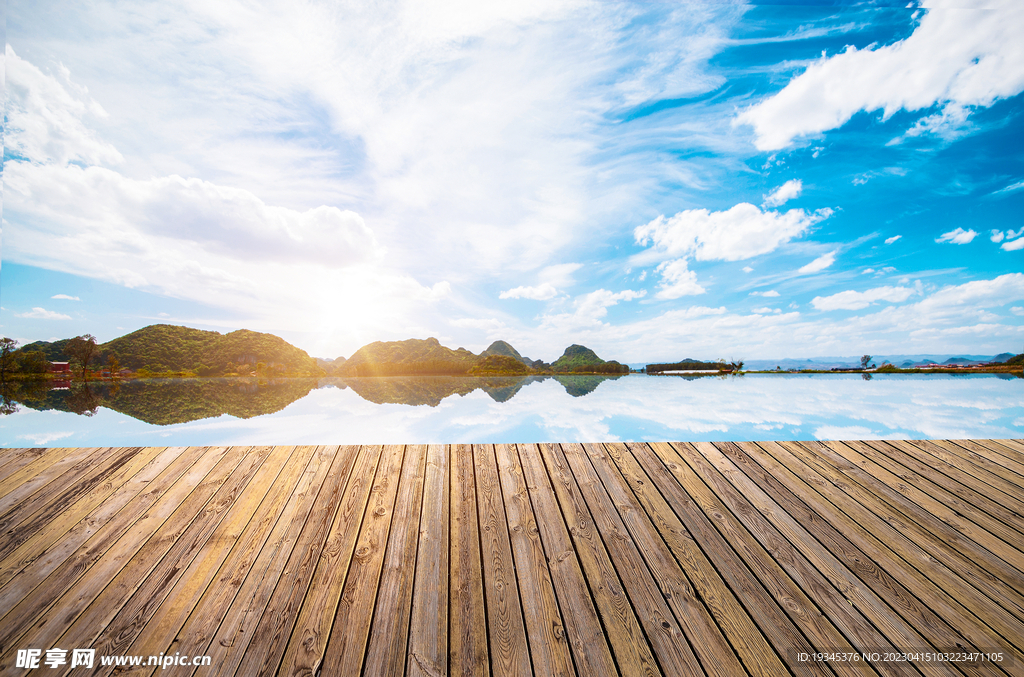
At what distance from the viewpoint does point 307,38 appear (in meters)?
4.56

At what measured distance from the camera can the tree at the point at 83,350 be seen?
4.89 meters

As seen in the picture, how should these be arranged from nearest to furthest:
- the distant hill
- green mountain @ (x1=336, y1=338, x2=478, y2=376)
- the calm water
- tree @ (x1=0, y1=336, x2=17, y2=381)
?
the calm water, tree @ (x1=0, y1=336, x2=17, y2=381), the distant hill, green mountain @ (x1=336, y1=338, x2=478, y2=376)

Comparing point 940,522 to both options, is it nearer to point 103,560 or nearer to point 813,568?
point 813,568

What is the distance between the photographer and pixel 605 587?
1354 mm

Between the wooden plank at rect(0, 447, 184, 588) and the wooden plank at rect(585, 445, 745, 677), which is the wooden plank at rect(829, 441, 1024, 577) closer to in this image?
the wooden plank at rect(585, 445, 745, 677)

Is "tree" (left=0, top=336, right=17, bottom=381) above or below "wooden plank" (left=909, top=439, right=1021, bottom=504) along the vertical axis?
above

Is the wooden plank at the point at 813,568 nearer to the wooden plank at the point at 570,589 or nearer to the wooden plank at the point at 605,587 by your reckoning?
the wooden plank at the point at 605,587

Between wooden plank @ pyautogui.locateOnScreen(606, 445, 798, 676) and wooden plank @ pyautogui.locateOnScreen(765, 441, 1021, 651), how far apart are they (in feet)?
2.46

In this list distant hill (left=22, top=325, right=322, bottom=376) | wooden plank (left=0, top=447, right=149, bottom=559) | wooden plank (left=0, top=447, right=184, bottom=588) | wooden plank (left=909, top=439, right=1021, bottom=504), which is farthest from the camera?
distant hill (left=22, top=325, right=322, bottom=376)

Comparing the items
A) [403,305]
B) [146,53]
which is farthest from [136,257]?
[403,305]

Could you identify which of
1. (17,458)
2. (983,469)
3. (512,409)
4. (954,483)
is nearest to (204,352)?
(17,458)

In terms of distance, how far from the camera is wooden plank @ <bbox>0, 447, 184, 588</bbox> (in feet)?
4.90

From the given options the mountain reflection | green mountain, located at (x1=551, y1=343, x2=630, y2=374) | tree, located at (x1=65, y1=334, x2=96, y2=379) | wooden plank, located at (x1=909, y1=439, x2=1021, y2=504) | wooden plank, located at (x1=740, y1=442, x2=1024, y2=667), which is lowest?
wooden plank, located at (x1=740, y1=442, x2=1024, y2=667)

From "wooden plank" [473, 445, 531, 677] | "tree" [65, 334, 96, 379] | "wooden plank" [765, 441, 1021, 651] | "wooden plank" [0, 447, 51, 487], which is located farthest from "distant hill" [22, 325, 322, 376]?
"wooden plank" [765, 441, 1021, 651]
